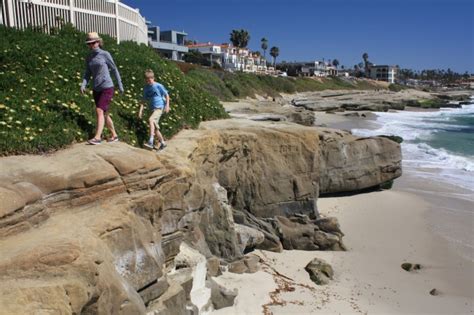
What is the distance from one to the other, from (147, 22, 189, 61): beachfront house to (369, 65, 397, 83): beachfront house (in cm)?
10544

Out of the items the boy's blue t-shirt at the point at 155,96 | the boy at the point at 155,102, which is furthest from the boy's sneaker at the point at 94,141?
the boy's blue t-shirt at the point at 155,96

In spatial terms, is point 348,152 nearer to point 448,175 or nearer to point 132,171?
point 448,175

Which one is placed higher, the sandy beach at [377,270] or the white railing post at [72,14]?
the white railing post at [72,14]

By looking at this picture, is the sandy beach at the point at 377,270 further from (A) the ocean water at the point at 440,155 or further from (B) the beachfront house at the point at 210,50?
(B) the beachfront house at the point at 210,50

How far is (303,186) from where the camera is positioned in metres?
12.9

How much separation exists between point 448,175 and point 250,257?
13533 mm

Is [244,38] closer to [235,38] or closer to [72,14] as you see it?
[235,38]

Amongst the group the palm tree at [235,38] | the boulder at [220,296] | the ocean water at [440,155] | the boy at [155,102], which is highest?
the palm tree at [235,38]

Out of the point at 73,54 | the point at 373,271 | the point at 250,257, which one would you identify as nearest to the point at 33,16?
the point at 73,54

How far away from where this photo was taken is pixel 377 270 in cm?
1062

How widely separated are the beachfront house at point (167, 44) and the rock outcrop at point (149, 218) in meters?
52.9

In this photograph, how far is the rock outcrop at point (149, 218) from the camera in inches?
171

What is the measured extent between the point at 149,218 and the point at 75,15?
8.26 meters

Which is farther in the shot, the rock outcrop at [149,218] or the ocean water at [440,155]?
the ocean water at [440,155]
